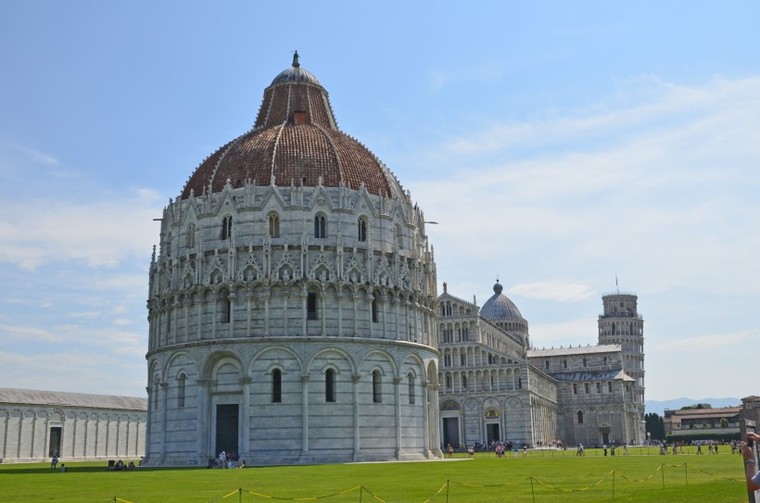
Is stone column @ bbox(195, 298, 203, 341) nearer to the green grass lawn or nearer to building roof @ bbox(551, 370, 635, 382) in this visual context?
the green grass lawn

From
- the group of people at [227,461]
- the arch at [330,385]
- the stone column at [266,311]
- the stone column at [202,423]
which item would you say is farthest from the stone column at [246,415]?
the arch at [330,385]

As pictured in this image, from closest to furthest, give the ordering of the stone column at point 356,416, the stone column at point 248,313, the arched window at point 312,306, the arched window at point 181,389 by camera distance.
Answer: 1. the stone column at point 356,416
2. the stone column at point 248,313
3. the arched window at point 312,306
4. the arched window at point 181,389

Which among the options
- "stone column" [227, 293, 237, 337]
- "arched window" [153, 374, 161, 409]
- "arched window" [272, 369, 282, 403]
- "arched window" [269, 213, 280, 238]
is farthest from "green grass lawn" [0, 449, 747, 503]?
"arched window" [269, 213, 280, 238]

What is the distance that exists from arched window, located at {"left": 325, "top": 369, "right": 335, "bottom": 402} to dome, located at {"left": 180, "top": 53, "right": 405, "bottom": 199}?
43.6 feet

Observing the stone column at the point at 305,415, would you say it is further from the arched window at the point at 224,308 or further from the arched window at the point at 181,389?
the arched window at the point at 181,389

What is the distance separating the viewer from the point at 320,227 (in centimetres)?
5947

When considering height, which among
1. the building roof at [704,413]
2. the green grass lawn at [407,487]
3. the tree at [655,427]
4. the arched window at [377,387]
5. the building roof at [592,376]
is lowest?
the green grass lawn at [407,487]

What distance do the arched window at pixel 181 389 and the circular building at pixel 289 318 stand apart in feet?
0.23

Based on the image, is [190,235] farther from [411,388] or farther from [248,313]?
[411,388]

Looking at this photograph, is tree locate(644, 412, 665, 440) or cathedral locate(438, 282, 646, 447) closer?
cathedral locate(438, 282, 646, 447)

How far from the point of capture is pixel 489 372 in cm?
10881

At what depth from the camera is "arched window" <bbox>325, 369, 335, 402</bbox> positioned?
5662cm

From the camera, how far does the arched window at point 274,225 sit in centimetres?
5897

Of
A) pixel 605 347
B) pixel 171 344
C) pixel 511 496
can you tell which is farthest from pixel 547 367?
pixel 511 496
